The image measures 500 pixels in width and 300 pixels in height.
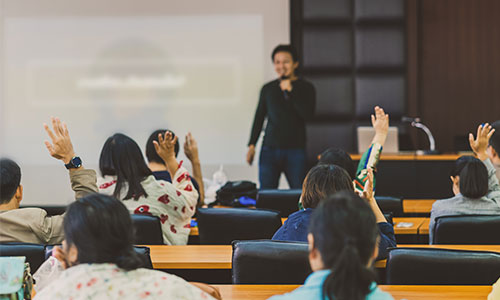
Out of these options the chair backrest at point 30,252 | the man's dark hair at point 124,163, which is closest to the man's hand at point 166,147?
the man's dark hair at point 124,163

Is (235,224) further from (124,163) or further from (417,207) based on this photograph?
(417,207)

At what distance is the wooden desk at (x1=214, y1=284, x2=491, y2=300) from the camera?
203cm

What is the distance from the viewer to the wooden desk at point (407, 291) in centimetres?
203

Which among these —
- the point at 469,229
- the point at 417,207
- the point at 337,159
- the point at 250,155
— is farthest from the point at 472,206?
the point at 250,155

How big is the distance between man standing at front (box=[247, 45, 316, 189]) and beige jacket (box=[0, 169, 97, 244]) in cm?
311

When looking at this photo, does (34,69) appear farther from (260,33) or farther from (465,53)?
(465,53)

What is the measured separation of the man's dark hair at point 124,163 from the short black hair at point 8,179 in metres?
0.68

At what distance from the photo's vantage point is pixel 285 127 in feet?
19.1

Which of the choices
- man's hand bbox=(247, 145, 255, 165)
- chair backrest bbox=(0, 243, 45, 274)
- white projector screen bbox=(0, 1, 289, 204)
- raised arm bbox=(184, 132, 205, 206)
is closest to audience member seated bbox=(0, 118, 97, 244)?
chair backrest bbox=(0, 243, 45, 274)

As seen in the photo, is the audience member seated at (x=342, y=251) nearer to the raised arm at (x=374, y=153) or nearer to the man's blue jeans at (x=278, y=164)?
the raised arm at (x=374, y=153)

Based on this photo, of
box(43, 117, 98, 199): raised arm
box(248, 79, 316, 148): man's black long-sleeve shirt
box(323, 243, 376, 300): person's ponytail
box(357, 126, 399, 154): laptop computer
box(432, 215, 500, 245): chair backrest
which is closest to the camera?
box(323, 243, 376, 300): person's ponytail

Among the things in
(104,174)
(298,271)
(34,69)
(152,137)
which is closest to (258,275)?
(298,271)

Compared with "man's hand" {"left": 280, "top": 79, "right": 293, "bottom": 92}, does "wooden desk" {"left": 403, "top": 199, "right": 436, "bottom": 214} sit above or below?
below

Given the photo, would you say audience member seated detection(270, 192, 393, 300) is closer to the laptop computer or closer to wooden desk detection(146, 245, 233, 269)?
wooden desk detection(146, 245, 233, 269)
